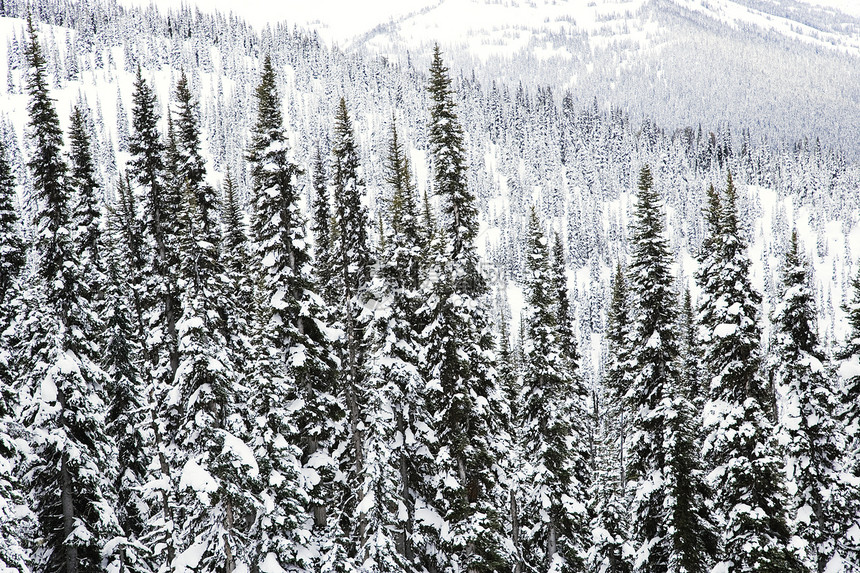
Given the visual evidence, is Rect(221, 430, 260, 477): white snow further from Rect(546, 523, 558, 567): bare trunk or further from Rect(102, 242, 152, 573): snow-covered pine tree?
Rect(546, 523, 558, 567): bare trunk

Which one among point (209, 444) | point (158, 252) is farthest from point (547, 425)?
point (158, 252)

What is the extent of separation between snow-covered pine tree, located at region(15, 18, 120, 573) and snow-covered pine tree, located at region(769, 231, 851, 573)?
24.6m

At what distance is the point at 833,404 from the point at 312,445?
775 inches

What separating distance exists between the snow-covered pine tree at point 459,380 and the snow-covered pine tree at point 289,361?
397 centimetres

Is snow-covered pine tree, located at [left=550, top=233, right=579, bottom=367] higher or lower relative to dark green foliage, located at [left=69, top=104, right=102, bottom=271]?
lower

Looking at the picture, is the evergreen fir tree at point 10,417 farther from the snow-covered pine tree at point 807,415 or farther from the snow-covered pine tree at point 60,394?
the snow-covered pine tree at point 807,415

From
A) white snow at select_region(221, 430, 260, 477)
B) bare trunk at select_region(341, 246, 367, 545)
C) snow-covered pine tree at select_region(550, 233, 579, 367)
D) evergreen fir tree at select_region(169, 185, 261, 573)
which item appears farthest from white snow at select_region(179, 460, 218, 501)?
snow-covered pine tree at select_region(550, 233, 579, 367)

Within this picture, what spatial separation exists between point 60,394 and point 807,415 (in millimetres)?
26634

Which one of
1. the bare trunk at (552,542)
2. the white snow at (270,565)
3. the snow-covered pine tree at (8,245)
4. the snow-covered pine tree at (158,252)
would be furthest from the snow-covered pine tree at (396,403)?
the snow-covered pine tree at (8,245)

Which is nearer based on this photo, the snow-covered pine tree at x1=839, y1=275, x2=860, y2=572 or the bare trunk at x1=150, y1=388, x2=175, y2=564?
the bare trunk at x1=150, y1=388, x2=175, y2=564

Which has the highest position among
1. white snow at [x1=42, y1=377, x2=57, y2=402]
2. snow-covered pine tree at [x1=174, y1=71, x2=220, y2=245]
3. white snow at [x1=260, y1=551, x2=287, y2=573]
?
snow-covered pine tree at [x1=174, y1=71, x2=220, y2=245]

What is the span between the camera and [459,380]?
21.8 m

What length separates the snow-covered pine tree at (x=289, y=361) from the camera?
68.1 feet

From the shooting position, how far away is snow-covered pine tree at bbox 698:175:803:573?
2070 cm
